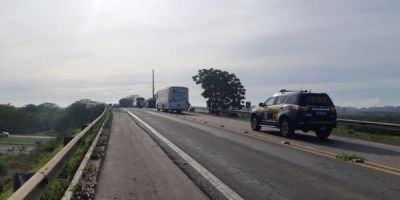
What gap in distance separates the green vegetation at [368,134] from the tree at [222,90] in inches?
1342

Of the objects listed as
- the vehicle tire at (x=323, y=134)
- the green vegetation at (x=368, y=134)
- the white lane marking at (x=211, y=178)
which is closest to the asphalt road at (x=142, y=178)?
the white lane marking at (x=211, y=178)

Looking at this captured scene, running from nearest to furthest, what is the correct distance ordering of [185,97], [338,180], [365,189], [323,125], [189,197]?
1. [189,197]
2. [365,189]
3. [338,180]
4. [323,125]
5. [185,97]

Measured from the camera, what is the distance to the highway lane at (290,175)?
26.8 ft

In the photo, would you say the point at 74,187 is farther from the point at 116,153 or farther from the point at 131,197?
the point at 116,153

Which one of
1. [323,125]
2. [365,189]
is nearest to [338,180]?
[365,189]

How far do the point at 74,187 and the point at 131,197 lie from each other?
→ 112 cm

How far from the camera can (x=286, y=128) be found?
65.9 feet

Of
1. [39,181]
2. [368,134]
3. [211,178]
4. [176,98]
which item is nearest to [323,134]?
[368,134]

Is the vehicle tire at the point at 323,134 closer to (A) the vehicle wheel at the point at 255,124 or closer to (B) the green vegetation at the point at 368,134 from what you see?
(B) the green vegetation at the point at 368,134

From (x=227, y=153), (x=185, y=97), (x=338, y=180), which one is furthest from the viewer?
(x=185, y=97)

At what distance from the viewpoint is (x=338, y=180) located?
368 inches

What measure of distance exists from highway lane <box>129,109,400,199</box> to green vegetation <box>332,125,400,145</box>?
730 centimetres

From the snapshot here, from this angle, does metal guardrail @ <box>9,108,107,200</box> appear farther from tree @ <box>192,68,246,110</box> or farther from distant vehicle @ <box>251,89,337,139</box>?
tree @ <box>192,68,246,110</box>

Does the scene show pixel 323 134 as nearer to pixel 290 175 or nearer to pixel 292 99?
pixel 292 99
